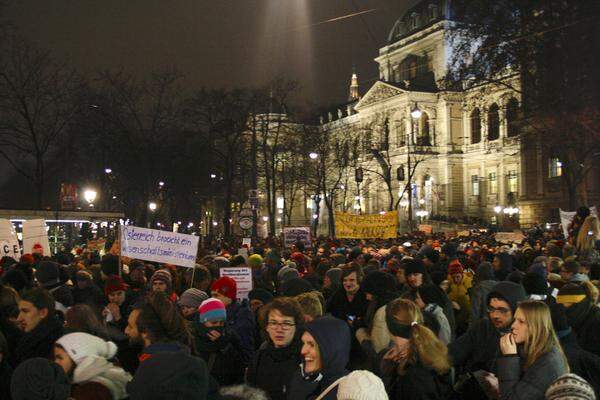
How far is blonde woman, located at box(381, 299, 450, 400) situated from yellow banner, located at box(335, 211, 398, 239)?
59.2 ft

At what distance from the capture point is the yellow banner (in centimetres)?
2261

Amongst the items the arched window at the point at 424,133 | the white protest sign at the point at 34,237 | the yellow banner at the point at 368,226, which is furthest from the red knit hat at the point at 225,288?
the arched window at the point at 424,133

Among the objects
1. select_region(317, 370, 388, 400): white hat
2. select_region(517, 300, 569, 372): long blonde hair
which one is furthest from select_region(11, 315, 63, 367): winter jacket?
select_region(517, 300, 569, 372): long blonde hair

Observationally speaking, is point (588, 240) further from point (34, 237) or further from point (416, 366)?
point (416, 366)

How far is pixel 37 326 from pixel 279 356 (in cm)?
184

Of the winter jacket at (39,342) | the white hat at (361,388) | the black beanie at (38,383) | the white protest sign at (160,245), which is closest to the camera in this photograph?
the white hat at (361,388)

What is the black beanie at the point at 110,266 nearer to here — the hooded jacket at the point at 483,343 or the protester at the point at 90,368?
the hooded jacket at the point at 483,343

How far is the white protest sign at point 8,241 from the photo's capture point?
14539mm

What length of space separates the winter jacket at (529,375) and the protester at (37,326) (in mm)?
3069

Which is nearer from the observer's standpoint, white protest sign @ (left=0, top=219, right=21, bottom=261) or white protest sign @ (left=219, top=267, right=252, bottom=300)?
white protest sign @ (left=219, top=267, right=252, bottom=300)

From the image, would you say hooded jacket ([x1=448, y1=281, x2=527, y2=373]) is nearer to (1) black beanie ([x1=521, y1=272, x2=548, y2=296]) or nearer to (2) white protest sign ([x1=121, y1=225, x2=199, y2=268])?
(1) black beanie ([x1=521, y1=272, x2=548, y2=296])

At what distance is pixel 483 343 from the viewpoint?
5617 mm

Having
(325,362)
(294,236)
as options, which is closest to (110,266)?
(325,362)

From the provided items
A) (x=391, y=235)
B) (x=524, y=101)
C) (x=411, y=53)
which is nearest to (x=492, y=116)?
(x=411, y=53)
